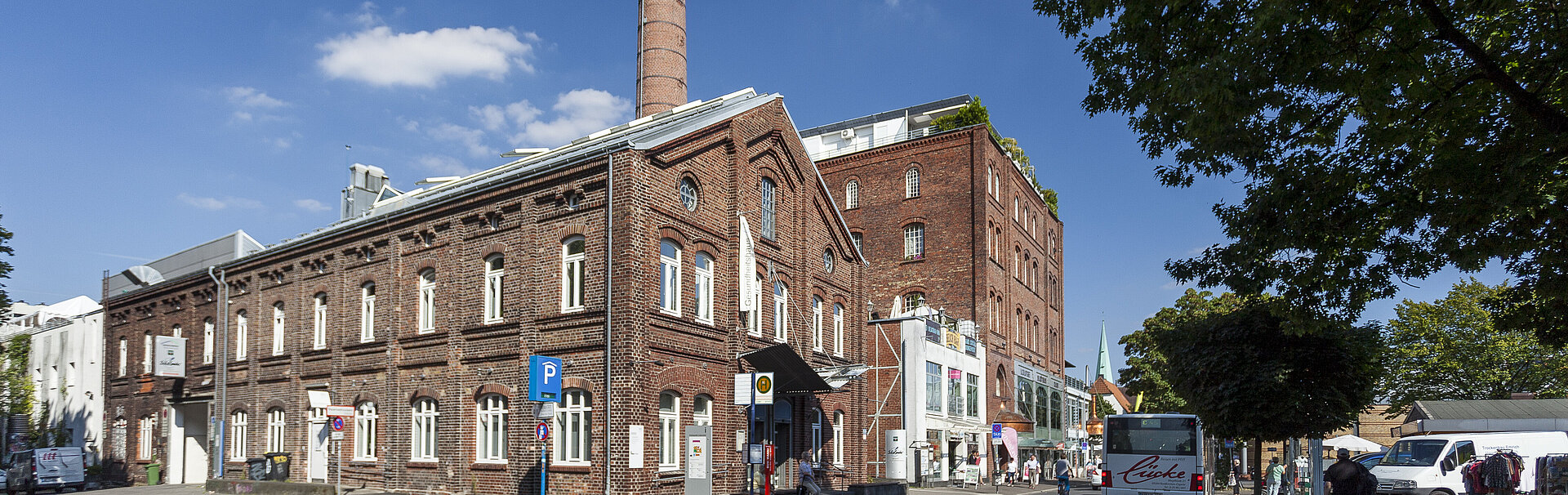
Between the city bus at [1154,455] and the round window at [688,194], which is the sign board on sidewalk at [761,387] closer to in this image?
the round window at [688,194]

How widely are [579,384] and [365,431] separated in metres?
9.02

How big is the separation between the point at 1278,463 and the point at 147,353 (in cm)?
3689

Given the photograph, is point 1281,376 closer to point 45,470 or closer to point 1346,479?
point 1346,479

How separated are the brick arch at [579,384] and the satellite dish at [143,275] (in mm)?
24161

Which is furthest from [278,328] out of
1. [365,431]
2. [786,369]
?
[786,369]

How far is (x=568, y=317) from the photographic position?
22.0m

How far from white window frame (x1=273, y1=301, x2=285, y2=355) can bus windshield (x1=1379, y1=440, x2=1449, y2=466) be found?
2907cm

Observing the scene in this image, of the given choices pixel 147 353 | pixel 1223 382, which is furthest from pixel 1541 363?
pixel 147 353

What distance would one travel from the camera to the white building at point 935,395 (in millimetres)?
35375

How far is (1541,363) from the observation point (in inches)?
1817

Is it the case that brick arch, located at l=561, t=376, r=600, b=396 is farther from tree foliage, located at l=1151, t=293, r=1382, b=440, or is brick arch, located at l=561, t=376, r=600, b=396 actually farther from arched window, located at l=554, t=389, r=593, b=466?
tree foliage, located at l=1151, t=293, r=1382, b=440

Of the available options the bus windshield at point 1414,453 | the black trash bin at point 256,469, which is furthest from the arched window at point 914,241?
the black trash bin at point 256,469

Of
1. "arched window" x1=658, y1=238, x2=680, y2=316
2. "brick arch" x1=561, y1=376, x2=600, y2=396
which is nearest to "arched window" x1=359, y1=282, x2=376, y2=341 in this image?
"brick arch" x1=561, y1=376, x2=600, y2=396

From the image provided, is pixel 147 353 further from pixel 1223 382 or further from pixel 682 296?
pixel 1223 382
